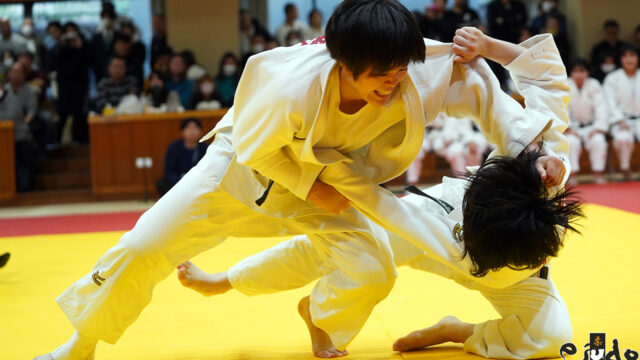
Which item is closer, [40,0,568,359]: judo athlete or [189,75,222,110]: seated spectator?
[40,0,568,359]: judo athlete

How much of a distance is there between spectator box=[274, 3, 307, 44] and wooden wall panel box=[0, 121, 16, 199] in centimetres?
373

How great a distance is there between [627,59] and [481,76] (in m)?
6.82

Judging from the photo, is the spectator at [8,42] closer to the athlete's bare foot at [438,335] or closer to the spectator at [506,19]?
the spectator at [506,19]

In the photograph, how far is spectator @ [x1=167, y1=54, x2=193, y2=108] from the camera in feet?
29.4

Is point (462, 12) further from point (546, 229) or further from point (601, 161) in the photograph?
point (546, 229)

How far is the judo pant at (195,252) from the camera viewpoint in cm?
223

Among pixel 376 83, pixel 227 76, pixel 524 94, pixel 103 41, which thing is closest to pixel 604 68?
pixel 227 76

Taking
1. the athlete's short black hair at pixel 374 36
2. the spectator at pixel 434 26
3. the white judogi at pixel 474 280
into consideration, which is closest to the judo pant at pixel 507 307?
the white judogi at pixel 474 280

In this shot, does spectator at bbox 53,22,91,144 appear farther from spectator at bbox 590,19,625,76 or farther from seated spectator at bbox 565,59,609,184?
spectator at bbox 590,19,625,76

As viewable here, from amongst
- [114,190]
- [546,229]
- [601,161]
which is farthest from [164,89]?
[546,229]

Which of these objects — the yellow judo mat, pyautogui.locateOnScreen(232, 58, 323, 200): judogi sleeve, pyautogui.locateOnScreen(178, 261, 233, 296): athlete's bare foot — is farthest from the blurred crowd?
pyautogui.locateOnScreen(232, 58, 323, 200): judogi sleeve

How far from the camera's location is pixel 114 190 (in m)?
8.16

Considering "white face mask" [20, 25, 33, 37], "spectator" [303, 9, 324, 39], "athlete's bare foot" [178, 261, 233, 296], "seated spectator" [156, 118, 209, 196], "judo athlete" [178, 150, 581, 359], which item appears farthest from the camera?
"white face mask" [20, 25, 33, 37]

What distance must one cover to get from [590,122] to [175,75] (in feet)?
16.4
